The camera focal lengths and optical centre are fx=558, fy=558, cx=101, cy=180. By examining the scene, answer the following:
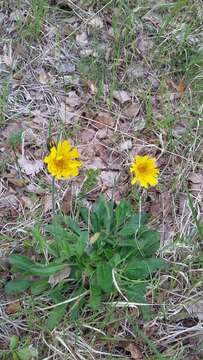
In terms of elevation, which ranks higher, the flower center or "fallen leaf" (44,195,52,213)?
the flower center

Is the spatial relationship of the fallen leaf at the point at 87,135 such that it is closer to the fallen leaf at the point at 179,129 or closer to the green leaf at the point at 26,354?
the fallen leaf at the point at 179,129

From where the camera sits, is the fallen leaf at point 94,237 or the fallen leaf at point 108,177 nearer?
the fallen leaf at point 94,237

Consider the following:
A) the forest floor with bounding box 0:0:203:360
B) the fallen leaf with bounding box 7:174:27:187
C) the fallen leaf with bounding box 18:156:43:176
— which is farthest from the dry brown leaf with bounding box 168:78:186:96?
the fallen leaf with bounding box 7:174:27:187

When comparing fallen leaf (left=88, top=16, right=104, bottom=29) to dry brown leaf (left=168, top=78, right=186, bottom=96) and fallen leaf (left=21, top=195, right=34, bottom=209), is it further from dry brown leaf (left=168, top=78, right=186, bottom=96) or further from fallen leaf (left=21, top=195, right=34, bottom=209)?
fallen leaf (left=21, top=195, right=34, bottom=209)

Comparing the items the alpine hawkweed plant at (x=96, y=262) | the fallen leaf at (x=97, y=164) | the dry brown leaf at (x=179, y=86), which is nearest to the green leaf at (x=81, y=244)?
the alpine hawkweed plant at (x=96, y=262)

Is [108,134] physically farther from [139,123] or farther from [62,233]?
[62,233]

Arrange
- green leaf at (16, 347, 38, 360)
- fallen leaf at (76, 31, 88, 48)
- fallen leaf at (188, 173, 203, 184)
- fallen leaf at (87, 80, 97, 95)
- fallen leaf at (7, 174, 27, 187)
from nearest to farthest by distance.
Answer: green leaf at (16, 347, 38, 360) → fallen leaf at (7, 174, 27, 187) → fallen leaf at (188, 173, 203, 184) → fallen leaf at (87, 80, 97, 95) → fallen leaf at (76, 31, 88, 48)

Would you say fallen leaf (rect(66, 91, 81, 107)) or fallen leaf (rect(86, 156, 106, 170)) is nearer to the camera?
fallen leaf (rect(86, 156, 106, 170))
